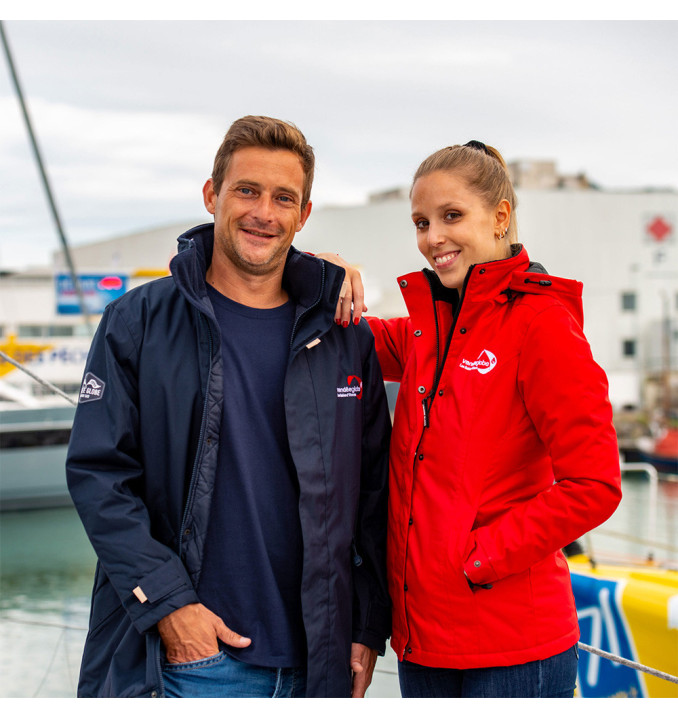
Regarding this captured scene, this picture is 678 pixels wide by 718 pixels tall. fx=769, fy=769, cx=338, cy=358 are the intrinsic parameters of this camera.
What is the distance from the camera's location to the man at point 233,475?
1276 mm

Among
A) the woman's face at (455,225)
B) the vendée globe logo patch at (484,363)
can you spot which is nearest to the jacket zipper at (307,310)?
the woman's face at (455,225)

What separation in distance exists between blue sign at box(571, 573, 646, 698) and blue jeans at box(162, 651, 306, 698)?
1780 mm

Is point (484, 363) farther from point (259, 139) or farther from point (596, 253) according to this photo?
point (596, 253)

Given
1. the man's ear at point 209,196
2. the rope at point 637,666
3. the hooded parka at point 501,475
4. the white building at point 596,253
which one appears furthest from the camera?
the white building at point 596,253

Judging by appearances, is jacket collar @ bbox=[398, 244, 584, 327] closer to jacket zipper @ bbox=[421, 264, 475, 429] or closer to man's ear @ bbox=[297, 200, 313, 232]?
jacket zipper @ bbox=[421, 264, 475, 429]

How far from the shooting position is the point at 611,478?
48.3 inches

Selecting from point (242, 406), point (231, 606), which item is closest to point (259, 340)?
point (242, 406)

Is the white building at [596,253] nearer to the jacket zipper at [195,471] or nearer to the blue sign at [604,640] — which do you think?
the blue sign at [604,640]

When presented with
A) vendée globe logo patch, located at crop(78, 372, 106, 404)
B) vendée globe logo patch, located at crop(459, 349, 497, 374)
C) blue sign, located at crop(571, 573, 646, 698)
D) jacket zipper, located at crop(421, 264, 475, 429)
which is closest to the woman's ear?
jacket zipper, located at crop(421, 264, 475, 429)

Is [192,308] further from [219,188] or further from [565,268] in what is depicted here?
[565,268]

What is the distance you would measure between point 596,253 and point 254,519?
27371mm

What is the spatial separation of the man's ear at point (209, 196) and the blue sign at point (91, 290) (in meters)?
12.4

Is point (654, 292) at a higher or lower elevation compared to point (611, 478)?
lower

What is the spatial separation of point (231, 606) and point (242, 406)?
35 centimetres
